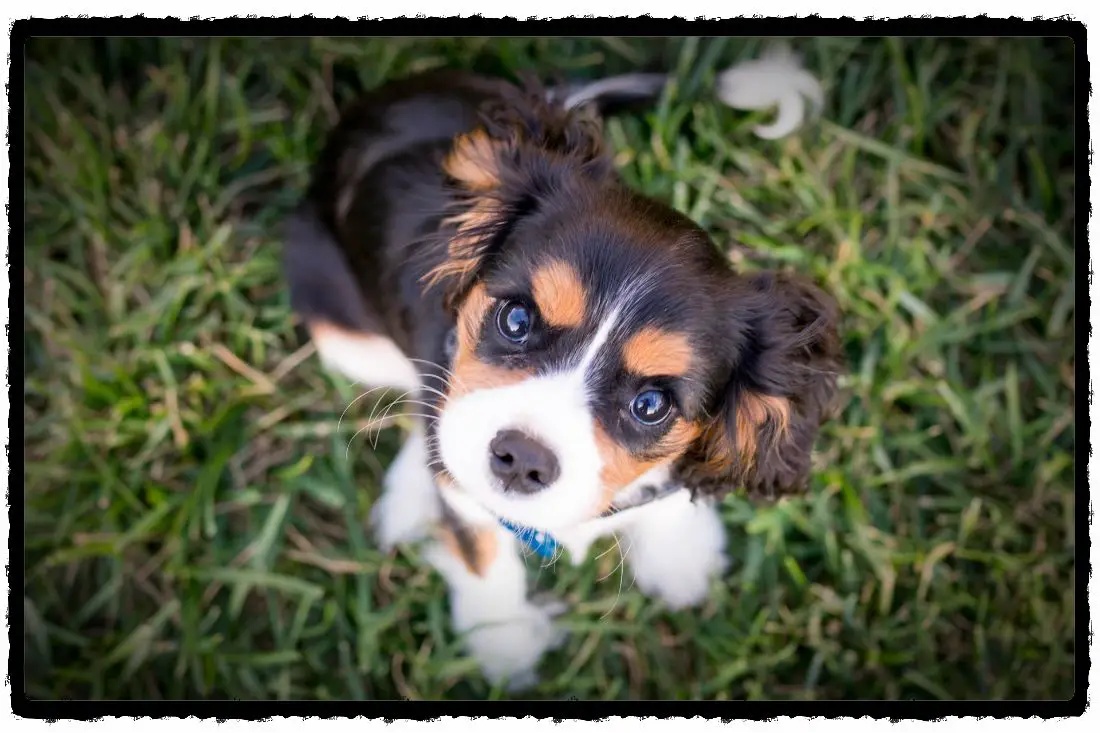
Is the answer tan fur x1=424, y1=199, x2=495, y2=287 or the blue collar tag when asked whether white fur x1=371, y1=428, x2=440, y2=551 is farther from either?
tan fur x1=424, y1=199, x2=495, y2=287

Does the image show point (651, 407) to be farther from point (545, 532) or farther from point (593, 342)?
point (545, 532)

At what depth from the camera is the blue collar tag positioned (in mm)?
2262

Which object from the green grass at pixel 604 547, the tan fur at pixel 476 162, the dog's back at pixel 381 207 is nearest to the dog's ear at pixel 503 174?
the tan fur at pixel 476 162

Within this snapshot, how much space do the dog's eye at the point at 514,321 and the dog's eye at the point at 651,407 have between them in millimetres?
281

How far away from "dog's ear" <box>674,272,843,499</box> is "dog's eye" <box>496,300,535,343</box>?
45 cm

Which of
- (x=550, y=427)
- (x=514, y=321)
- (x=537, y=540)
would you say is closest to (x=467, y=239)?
(x=514, y=321)

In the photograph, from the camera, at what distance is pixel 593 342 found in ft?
5.70

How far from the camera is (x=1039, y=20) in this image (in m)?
2.39

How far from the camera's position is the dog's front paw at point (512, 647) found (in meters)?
2.80

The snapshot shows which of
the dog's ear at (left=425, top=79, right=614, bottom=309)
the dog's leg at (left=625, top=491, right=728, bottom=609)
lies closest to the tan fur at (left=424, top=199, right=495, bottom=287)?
the dog's ear at (left=425, top=79, right=614, bottom=309)

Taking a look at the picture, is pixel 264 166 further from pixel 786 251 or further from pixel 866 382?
pixel 866 382

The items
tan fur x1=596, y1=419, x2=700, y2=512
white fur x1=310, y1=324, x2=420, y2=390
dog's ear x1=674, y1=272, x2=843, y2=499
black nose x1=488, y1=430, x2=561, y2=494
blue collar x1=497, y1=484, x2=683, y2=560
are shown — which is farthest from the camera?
white fur x1=310, y1=324, x2=420, y2=390

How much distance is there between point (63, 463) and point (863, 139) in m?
3.04

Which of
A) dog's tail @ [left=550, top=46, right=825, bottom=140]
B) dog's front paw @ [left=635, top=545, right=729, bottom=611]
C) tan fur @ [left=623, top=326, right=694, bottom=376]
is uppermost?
dog's tail @ [left=550, top=46, right=825, bottom=140]
